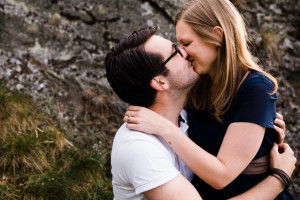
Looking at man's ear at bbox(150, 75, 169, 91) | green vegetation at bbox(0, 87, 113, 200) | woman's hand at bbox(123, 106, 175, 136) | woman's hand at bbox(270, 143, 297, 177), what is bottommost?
green vegetation at bbox(0, 87, 113, 200)

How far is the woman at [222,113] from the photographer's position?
218cm

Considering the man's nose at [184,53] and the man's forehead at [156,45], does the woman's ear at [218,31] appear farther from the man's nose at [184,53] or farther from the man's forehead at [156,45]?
the man's forehead at [156,45]

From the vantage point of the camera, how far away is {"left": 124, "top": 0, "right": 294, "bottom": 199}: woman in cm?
218

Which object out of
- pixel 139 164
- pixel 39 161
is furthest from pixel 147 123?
pixel 39 161

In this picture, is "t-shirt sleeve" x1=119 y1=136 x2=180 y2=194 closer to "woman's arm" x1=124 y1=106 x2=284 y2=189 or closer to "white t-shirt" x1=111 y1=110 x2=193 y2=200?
"white t-shirt" x1=111 y1=110 x2=193 y2=200

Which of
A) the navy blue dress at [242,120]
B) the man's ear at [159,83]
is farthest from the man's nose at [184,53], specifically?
the navy blue dress at [242,120]

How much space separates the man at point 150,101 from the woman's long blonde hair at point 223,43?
0.85 feet

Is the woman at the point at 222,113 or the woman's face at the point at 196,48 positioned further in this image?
the woman's face at the point at 196,48

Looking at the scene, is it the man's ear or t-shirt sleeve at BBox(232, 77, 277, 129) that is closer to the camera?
t-shirt sleeve at BBox(232, 77, 277, 129)

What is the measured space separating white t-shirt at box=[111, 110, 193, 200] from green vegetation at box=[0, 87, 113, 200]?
124cm

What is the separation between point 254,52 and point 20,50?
3.65m

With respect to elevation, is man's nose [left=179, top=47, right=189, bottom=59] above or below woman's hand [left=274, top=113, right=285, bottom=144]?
above

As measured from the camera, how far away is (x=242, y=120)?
2195 mm

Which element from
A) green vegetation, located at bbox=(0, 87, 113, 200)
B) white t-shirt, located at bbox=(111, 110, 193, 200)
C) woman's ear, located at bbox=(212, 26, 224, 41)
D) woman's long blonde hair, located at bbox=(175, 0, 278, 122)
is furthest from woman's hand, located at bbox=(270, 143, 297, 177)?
green vegetation, located at bbox=(0, 87, 113, 200)
